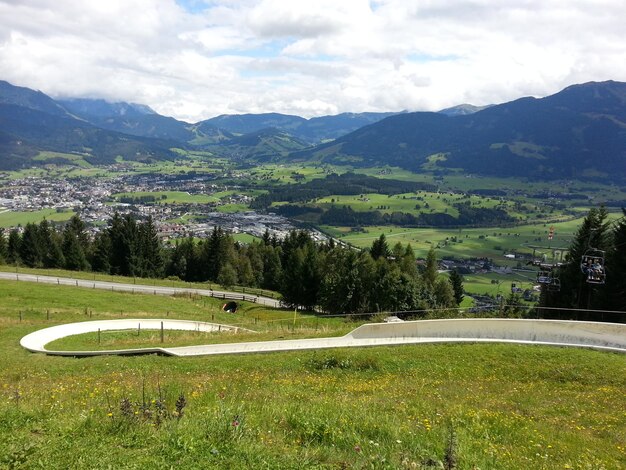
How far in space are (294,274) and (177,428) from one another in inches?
2249

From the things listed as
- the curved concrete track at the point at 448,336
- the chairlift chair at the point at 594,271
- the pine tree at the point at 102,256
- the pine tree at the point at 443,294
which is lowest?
the pine tree at the point at 443,294

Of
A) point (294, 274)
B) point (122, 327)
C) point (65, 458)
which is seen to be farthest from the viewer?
point (294, 274)

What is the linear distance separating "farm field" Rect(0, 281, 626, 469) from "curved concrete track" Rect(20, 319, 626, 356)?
4.98 feet

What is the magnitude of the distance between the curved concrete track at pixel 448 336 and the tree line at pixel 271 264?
1145 inches

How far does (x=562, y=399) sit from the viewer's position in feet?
51.0

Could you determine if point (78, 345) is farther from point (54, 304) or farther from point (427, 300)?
point (427, 300)

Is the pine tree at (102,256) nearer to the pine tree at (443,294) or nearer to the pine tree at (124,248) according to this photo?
the pine tree at (124,248)

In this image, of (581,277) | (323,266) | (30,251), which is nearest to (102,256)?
(30,251)

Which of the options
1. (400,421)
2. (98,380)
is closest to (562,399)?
(400,421)

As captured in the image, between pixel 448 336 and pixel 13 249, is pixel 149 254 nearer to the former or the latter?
pixel 13 249

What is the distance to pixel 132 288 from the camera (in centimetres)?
5944

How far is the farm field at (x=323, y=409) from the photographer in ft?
26.9

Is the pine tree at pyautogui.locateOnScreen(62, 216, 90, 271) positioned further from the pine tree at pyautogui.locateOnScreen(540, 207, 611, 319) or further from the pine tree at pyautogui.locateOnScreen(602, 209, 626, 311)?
the pine tree at pyautogui.locateOnScreen(602, 209, 626, 311)

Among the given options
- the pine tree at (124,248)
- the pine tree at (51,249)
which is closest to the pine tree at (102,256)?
the pine tree at (124,248)
